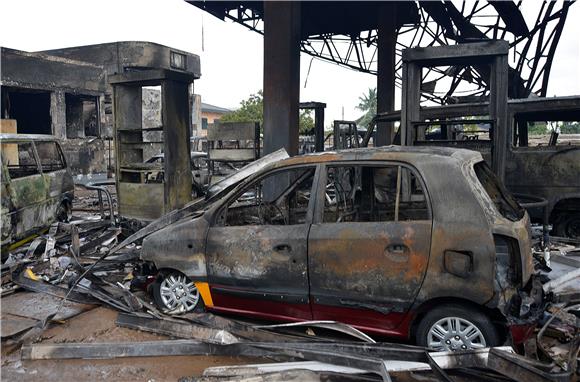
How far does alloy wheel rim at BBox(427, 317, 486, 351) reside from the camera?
3.12 meters

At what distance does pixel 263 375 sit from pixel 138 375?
990 mm

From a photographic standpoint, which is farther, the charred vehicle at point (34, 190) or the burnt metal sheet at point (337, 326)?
the charred vehicle at point (34, 190)

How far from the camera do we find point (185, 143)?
303 inches

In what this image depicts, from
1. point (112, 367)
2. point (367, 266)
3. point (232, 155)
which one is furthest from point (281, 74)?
point (112, 367)

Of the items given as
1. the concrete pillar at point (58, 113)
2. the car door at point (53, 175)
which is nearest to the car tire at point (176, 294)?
the car door at point (53, 175)

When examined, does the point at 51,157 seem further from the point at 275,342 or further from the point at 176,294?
the point at 275,342

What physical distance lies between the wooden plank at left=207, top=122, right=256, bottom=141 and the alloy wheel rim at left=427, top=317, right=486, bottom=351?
6919 mm

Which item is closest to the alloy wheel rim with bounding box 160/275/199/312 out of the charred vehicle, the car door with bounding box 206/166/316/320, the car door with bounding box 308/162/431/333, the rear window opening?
the car door with bounding box 206/166/316/320

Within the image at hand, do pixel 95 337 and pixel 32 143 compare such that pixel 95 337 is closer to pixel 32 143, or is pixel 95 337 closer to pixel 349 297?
pixel 349 297

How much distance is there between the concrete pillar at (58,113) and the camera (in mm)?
19438

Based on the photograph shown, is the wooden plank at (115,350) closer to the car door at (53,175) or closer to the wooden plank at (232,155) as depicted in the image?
the car door at (53,175)

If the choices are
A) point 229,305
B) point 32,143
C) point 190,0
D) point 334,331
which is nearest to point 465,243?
point 334,331

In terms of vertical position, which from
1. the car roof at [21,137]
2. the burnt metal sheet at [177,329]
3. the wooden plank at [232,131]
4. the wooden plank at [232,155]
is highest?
the wooden plank at [232,131]

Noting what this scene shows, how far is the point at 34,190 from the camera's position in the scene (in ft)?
23.1
